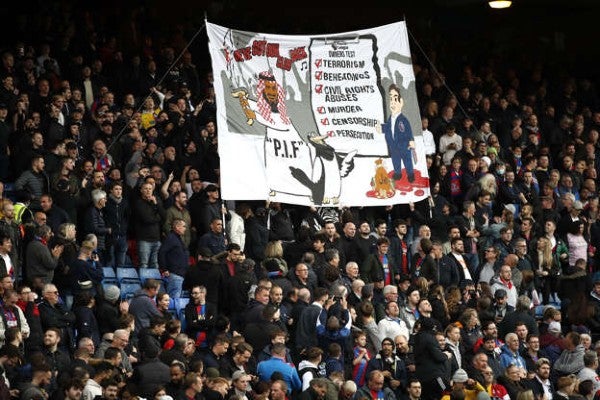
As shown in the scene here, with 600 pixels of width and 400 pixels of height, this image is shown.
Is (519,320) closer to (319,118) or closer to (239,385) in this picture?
(319,118)

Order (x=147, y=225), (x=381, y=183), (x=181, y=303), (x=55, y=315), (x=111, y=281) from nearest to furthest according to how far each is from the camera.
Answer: (x=55, y=315) < (x=181, y=303) < (x=111, y=281) < (x=147, y=225) < (x=381, y=183)

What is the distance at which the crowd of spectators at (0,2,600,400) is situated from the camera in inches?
679

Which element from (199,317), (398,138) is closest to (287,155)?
(398,138)

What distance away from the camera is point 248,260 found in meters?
19.4

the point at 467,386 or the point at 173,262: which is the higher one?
the point at 173,262

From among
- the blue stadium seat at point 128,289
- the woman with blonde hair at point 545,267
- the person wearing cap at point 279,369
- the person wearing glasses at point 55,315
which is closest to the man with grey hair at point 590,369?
the woman with blonde hair at point 545,267

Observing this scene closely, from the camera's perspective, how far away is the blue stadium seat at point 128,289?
19.4 m

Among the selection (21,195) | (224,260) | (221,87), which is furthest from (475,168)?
(21,195)

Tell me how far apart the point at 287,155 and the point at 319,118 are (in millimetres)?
890

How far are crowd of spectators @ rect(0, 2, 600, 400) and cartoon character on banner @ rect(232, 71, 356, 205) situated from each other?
1.01ft

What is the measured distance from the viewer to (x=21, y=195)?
762 inches

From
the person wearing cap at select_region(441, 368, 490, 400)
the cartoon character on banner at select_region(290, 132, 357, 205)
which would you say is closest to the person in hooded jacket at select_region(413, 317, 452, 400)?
the person wearing cap at select_region(441, 368, 490, 400)

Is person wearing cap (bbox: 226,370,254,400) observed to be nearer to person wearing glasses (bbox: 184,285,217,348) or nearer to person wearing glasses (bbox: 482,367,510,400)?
person wearing glasses (bbox: 184,285,217,348)

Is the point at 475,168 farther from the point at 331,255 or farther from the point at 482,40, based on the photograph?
the point at 482,40
